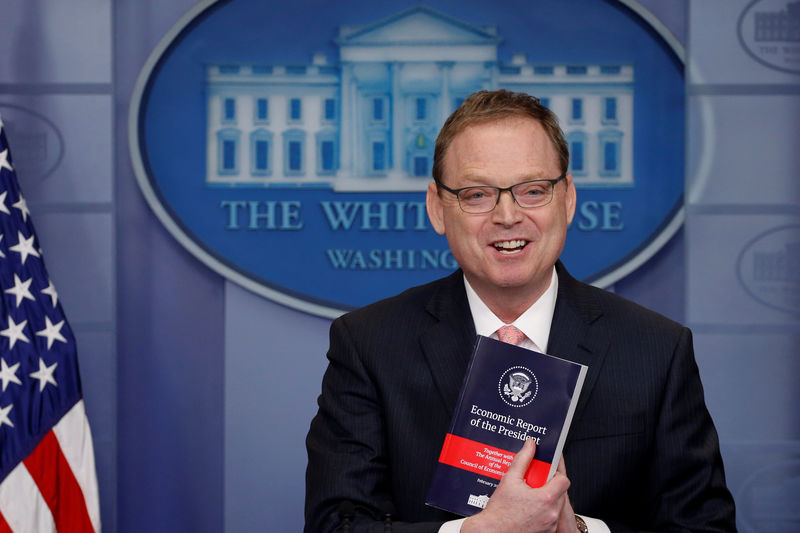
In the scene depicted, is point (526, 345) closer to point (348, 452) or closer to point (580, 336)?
point (580, 336)

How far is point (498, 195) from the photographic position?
155 cm

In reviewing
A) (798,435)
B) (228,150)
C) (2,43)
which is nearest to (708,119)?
(798,435)

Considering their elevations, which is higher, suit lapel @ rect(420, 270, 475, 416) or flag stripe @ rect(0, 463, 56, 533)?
suit lapel @ rect(420, 270, 475, 416)

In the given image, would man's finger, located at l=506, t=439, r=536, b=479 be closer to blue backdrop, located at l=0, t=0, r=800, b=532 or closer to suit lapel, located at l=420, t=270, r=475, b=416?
suit lapel, located at l=420, t=270, r=475, b=416

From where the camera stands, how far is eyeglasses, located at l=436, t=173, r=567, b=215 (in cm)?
155

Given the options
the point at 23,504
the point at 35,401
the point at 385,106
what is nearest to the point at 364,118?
the point at 385,106

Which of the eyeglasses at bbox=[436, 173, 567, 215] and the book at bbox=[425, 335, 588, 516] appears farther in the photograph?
the eyeglasses at bbox=[436, 173, 567, 215]

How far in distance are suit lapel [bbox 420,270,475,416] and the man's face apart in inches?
4.9

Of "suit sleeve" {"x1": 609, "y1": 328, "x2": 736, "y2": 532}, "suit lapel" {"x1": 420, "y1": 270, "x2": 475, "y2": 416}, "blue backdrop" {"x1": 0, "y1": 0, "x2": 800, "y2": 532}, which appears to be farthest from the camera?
"blue backdrop" {"x1": 0, "y1": 0, "x2": 800, "y2": 532}

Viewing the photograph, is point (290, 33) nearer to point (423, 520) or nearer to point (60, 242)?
point (60, 242)

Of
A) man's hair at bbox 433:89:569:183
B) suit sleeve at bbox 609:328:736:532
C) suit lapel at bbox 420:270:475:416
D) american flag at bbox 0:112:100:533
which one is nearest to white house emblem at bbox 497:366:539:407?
suit lapel at bbox 420:270:475:416

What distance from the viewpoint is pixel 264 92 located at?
115 inches

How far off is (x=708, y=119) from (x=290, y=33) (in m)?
1.51

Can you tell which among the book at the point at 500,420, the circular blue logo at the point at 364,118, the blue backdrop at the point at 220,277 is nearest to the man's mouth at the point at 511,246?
the book at the point at 500,420
